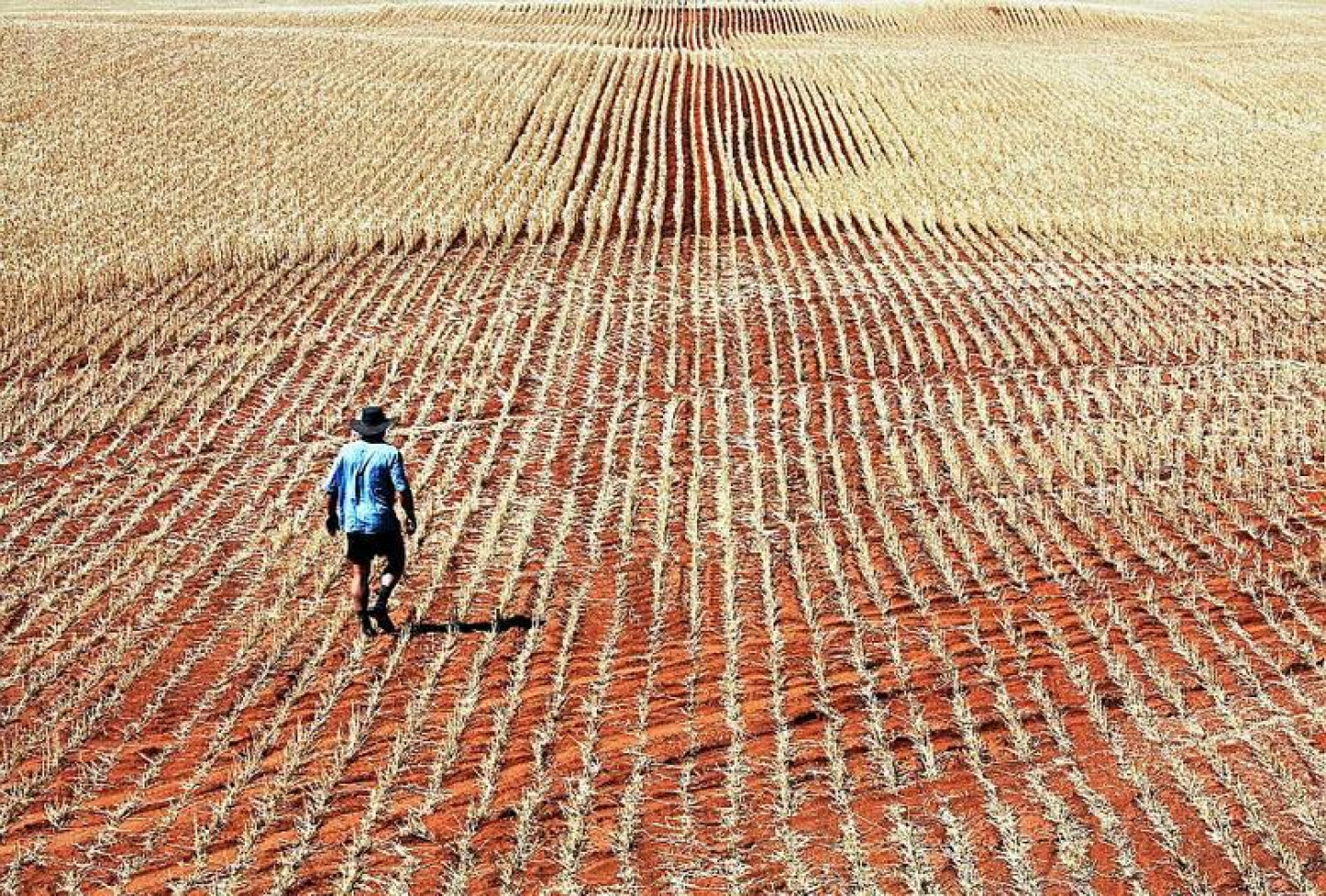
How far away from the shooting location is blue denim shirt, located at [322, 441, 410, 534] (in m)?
8.21

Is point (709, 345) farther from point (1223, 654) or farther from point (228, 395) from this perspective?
point (1223, 654)

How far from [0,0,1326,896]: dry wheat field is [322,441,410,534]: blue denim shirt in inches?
30.1

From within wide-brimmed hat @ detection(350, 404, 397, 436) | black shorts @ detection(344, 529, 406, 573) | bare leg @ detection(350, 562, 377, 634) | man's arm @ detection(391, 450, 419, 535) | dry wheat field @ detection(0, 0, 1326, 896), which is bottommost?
dry wheat field @ detection(0, 0, 1326, 896)

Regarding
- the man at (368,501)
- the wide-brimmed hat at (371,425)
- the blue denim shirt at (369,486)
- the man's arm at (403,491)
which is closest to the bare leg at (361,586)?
the man at (368,501)

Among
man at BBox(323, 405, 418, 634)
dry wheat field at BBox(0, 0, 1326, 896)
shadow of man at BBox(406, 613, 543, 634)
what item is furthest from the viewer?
shadow of man at BBox(406, 613, 543, 634)

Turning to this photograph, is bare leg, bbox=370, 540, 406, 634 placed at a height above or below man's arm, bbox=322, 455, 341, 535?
below

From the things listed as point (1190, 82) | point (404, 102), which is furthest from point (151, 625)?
point (1190, 82)

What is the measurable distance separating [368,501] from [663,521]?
9.76 ft

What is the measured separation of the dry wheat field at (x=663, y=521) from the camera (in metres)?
6.32

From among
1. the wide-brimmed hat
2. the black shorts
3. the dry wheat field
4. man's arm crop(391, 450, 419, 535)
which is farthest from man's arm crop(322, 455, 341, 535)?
the dry wheat field

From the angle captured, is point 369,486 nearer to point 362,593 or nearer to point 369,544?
point 369,544

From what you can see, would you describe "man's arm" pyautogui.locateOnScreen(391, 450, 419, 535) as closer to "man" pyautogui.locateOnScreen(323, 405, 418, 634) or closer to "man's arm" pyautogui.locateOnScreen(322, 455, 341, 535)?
"man" pyautogui.locateOnScreen(323, 405, 418, 634)

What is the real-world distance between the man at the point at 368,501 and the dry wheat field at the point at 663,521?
47 cm

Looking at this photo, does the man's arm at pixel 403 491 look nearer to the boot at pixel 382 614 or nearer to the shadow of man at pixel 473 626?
the boot at pixel 382 614
